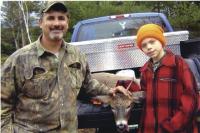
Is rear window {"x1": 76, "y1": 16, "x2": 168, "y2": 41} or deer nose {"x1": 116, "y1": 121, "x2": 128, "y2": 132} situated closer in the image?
deer nose {"x1": 116, "y1": 121, "x2": 128, "y2": 132}

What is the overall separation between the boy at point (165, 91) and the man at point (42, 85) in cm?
66

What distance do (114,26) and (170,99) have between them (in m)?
4.43

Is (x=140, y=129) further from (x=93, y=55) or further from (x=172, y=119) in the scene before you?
(x=93, y=55)

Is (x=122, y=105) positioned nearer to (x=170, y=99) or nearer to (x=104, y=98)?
(x=104, y=98)

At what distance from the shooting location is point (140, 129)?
430cm

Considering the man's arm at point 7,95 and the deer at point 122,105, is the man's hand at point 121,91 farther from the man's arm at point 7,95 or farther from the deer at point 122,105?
the man's arm at point 7,95

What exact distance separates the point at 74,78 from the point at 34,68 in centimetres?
38

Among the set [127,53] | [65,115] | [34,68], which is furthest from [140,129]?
[127,53]

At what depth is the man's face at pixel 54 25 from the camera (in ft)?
13.1

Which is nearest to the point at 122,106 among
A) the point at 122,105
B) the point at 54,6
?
the point at 122,105

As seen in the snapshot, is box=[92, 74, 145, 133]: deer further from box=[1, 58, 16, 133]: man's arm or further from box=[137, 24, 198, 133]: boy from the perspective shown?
box=[1, 58, 16, 133]: man's arm

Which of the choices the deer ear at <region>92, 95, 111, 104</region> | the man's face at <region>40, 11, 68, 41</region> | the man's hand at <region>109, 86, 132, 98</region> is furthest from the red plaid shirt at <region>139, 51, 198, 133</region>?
the man's face at <region>40, 11, 68, 41</region>

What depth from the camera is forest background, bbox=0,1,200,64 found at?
798 inches

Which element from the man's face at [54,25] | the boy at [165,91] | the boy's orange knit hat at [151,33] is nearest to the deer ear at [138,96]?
the boy at [165,91]
